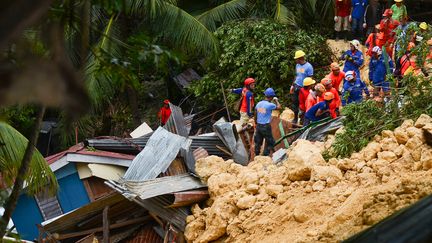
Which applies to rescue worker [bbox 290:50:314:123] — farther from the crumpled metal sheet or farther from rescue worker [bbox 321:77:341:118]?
the crumpled metal sheet

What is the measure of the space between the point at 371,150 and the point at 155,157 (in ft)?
15.0

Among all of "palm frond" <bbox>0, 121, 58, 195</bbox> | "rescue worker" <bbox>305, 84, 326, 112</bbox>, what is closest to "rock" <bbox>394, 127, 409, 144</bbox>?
"rescue worker" <bbox>305, 84, 326, 112</bbox>

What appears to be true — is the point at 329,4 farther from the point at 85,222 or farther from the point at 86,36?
the point at 86,36

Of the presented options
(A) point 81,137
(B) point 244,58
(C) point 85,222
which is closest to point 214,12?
(B) point 244,58

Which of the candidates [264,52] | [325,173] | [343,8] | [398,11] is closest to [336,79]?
[398,11]

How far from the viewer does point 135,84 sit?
6.11 m

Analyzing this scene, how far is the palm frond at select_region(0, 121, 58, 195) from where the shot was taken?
33.8 feet

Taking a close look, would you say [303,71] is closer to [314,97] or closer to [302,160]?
[314,97]

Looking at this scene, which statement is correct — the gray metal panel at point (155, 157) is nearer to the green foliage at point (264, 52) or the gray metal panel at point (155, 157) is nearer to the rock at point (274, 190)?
the rock at point (274, 190)

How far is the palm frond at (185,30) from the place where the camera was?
20.1m

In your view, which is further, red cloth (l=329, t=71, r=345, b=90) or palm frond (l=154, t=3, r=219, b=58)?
palm frond (l=154, t=3, r=219, b=58)

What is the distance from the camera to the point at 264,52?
2005 cm

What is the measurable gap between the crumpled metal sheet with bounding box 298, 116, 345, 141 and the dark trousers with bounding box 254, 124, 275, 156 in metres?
0.58

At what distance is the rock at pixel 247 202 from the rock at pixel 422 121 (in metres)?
2.85
